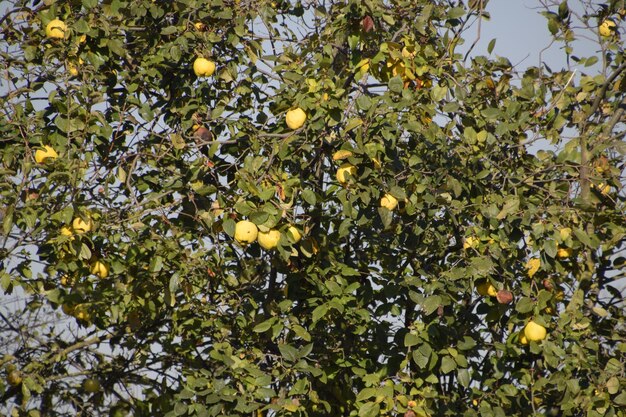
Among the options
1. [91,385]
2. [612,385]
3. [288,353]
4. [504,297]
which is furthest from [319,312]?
[91,385]

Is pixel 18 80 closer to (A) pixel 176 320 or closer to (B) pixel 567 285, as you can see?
(A) pixel 176 320

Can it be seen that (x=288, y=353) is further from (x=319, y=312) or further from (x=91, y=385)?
(x=91, y=385)

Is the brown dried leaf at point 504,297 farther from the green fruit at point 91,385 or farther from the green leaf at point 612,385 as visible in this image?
the green fruit at point 91,385

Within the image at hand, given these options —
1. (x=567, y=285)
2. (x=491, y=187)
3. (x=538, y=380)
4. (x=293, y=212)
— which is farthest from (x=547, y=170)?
(x=293, y=212)

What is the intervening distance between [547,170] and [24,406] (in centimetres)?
238

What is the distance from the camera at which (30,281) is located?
3469mm

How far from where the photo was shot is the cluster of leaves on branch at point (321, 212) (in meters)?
3.21

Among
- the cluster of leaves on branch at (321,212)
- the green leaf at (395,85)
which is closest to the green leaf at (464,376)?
the cluster of leaves on branch at (321,212)

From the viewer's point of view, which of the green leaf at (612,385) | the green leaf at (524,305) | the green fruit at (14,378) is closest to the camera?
the green leaf at (524,305)

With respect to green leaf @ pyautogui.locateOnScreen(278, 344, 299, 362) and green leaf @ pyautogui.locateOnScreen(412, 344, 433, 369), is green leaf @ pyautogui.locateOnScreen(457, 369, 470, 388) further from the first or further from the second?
green leaf @ pyautogui.locateOnScreen(278, 344, 299, 362)

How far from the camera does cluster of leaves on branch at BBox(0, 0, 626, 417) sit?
10.5ft

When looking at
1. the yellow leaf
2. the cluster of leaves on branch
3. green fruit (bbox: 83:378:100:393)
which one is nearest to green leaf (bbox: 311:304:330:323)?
the cluster of leaves on branch

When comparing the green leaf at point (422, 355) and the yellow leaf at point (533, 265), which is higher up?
the yellow leaf at point (533, 265)

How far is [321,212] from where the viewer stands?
3.64 metres
